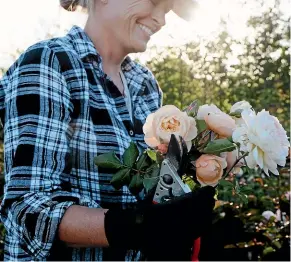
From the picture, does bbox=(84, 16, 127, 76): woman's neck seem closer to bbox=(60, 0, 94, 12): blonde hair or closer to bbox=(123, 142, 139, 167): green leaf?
bbox=(60, 0, 94, 12): blonde hair

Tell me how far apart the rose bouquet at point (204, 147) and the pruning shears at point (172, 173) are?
3 centimetres

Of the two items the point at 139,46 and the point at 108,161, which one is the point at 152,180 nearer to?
the point at 108,161

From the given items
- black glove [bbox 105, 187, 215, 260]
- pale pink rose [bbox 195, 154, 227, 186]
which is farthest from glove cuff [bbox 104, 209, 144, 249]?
pale pink rose [bbox 195, 154, 227, 186]

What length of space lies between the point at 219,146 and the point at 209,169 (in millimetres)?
77

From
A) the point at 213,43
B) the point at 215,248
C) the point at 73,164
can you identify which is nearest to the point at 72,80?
the point at 73,164

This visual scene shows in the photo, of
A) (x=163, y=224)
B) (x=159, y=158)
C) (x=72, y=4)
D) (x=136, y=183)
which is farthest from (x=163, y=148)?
(x=72, y=4)

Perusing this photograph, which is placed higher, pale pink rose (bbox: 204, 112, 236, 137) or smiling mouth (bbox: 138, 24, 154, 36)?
smiling mouth (bbox: 138, 24, 154, 36)

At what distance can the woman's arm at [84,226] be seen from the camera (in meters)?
1.66

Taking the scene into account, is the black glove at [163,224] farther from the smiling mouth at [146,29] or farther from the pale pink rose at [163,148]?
the smiling mouth at [146,29]

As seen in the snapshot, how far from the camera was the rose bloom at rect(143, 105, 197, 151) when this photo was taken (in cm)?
168

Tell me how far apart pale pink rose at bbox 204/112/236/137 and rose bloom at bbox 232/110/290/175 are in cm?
4

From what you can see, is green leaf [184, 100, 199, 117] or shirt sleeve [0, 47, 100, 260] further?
green leaf [184, 100, 199, 117]

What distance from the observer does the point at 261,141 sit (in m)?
1.68

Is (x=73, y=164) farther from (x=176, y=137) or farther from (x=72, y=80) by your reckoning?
(x=176, y=137)
